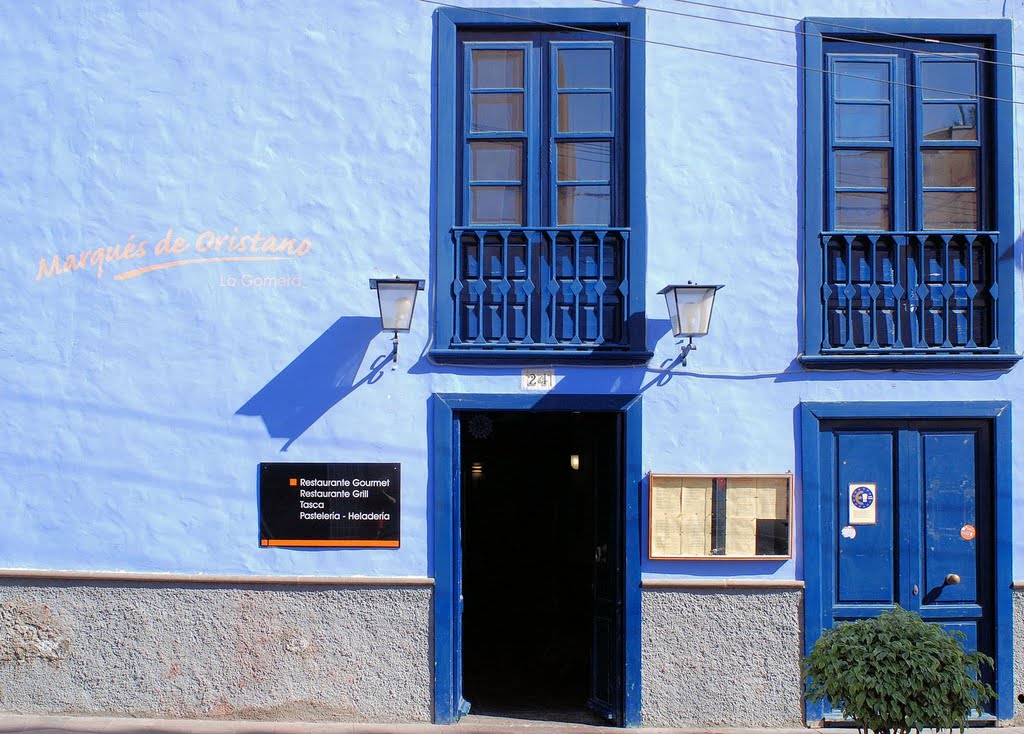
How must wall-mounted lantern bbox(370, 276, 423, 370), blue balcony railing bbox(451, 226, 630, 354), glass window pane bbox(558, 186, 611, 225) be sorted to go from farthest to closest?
glass window pane bbox(558, 186, 611, 225) < blue balcony railing bbox(451, 226, 630, 354) < wall-mounted lantern bbox(370, 276, 423, 370)

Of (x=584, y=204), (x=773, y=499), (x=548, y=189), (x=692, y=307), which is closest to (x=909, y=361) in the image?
(x=773, y=499)

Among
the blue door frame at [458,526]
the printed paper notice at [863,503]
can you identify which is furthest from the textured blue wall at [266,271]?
the printed paper notice at [863,503]

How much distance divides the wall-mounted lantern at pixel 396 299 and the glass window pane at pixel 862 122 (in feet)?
11.5

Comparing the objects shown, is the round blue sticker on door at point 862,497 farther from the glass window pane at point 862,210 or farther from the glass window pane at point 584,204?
the glass window pane at point 584,204

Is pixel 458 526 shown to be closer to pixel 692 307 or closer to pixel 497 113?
pixel 692 307

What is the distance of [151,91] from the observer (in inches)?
279

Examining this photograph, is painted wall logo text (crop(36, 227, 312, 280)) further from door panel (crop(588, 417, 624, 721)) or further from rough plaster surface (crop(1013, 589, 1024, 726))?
rough plaster surface (crop(1013, 589, 1024, 726))

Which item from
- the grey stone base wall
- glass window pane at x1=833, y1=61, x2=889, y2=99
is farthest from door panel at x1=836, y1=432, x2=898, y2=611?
glass window pane at x1=833, y1=61, x2=889, y2=99

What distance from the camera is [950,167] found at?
729cm

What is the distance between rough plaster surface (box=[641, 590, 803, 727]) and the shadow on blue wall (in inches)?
108

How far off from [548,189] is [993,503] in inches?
162

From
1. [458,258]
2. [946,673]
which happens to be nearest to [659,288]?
[458,258]

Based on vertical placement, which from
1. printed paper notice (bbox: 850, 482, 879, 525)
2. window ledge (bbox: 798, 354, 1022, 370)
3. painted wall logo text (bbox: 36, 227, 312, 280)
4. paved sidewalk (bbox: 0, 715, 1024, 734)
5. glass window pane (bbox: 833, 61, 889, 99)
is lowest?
paved sidewalk (bbox: 0, 715, 1024, 734)

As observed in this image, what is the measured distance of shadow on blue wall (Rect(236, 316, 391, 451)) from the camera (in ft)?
23.0
